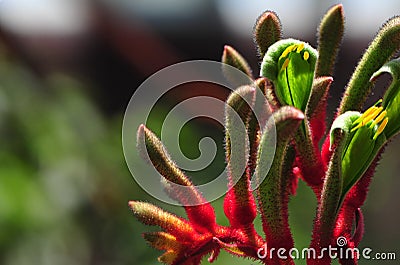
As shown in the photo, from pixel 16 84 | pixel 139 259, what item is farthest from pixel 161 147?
pixel 16 84

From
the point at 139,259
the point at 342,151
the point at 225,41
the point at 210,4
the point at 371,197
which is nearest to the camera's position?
the point at 342,151

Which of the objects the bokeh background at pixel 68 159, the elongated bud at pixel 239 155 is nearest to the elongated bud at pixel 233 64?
the elongated bud at pixel 239 155

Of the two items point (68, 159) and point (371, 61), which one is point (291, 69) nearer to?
point (371, 61)

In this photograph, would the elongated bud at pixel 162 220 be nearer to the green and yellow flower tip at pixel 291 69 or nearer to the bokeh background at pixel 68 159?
the green and yellow flower tip at pixel 291 69

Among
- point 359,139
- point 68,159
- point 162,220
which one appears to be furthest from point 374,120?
point 68,159

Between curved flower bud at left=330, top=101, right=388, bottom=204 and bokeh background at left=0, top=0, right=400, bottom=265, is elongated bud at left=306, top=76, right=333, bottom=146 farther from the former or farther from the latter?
bokeh background at left=0, top=0, right=400, bottom=265

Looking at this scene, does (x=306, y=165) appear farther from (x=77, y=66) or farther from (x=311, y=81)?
(x=77, y=66)

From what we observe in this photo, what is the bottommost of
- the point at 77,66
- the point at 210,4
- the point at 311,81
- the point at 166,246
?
the point at 166,246

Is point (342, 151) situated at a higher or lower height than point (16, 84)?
lower
